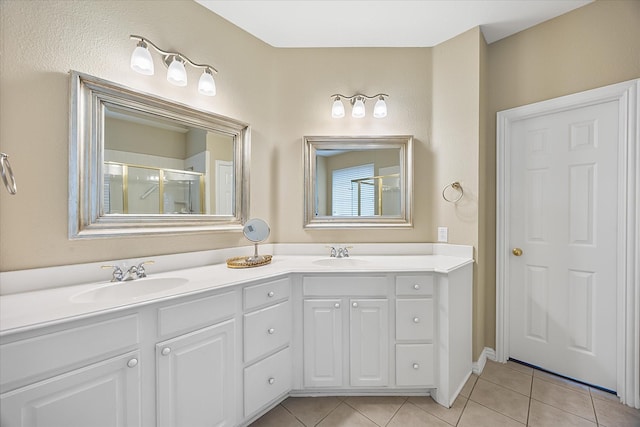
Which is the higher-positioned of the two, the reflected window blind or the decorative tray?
the reflected window blind

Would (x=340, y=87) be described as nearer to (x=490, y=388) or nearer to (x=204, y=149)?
(x=204, y=149)

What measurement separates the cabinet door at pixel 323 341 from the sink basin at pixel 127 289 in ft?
2.49

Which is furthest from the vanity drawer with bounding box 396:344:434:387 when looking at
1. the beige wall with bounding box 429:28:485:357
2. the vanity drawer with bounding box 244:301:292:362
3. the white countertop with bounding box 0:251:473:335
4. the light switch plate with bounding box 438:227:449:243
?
the light switch plate with bounding box 438:227:449:243

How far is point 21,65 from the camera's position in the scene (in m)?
1.16

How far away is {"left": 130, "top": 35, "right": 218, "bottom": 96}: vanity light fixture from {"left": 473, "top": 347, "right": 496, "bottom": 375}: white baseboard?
268 centimetres

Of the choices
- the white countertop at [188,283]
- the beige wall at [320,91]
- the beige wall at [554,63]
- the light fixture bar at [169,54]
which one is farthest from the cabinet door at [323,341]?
the light fixture bar at [169,54]

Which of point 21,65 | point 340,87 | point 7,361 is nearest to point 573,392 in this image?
point 340,87

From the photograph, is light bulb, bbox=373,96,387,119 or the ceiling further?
light bulb, bbox=373,96,387,119

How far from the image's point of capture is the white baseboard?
6.53 ft

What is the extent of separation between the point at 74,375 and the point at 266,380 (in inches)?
34.8

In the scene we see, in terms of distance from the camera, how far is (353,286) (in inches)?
64.8

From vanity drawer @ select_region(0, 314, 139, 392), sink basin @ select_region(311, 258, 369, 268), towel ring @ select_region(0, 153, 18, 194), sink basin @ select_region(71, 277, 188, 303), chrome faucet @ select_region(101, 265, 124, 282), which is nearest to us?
vanity drawer @ select_region(0, 314, 139, 392)

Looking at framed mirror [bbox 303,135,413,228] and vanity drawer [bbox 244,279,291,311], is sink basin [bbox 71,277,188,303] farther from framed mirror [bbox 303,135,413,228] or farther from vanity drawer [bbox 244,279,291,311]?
framed mirror [bbox 303,135,413,228]

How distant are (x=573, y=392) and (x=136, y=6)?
3583 millimetres
